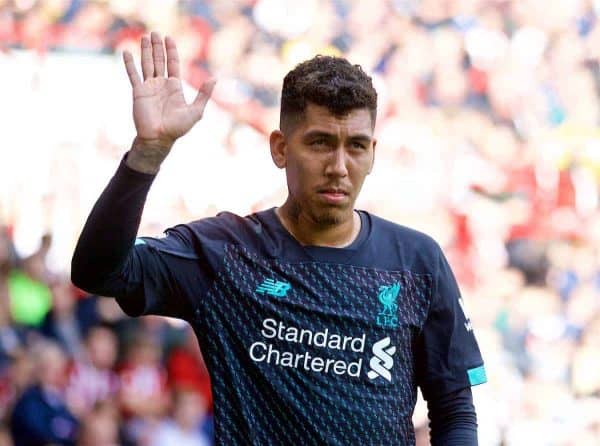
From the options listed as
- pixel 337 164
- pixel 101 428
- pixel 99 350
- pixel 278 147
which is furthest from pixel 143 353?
pixel 337 164

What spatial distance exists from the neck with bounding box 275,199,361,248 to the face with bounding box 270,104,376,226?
0.08ft

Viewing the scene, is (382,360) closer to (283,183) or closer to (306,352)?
(306,352)

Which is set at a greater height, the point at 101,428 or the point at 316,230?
the point at 316,230

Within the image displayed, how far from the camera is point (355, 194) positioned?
Result: 2.83 meters

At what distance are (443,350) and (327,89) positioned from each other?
70 cm

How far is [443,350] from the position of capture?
289 cm

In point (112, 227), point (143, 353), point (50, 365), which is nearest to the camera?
point (112, 227)

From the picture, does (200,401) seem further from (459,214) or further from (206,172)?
(459,214)

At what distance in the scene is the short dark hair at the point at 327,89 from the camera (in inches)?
112

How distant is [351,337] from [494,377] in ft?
14.9

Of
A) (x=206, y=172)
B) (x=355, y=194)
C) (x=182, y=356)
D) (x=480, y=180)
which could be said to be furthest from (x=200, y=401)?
(x=355, y=194)

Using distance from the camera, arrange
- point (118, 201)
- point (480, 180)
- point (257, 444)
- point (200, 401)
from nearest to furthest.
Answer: point (118, 201) → point (257, 444) → point (200, 401) → point (480, 180)

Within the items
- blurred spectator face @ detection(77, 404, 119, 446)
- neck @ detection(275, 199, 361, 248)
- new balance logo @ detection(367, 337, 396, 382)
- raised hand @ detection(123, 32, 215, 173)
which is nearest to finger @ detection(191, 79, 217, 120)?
raised hand @ detection(123, 32, 215, 173)

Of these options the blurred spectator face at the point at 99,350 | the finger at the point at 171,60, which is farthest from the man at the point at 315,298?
the blurred spectator face at the point at 99,350
